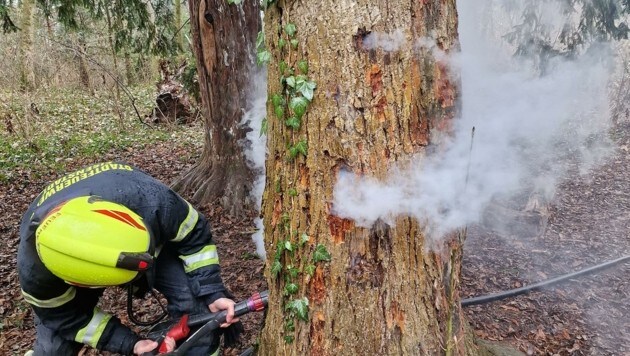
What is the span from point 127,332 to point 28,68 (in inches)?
437

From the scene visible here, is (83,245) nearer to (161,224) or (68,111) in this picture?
Result: (161,224)

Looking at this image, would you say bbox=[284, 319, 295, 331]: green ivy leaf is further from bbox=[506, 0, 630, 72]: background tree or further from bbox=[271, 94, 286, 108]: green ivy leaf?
bbox=[506, 0, 630, 72]: background tree

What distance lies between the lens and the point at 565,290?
372cm

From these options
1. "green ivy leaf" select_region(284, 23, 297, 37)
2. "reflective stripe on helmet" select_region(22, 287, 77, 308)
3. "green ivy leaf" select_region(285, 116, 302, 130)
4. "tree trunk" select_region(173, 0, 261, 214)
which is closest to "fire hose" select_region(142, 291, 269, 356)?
"reflective stripe on helmet" select_region(22, 287, 77, 308)

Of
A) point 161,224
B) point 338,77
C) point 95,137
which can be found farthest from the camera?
point 95,137

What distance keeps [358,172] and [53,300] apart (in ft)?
5.24

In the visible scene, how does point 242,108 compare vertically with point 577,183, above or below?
above

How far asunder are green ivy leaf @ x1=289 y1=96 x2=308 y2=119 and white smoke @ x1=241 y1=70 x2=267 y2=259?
3.15 metres

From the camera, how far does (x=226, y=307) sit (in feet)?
8.22

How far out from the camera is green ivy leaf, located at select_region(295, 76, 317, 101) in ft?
5.82

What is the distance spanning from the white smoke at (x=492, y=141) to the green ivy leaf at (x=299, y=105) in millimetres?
302

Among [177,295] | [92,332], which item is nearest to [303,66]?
[177,295]

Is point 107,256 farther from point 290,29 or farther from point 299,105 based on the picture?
point 290,29

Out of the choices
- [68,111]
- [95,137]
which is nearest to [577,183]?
[95,137]
